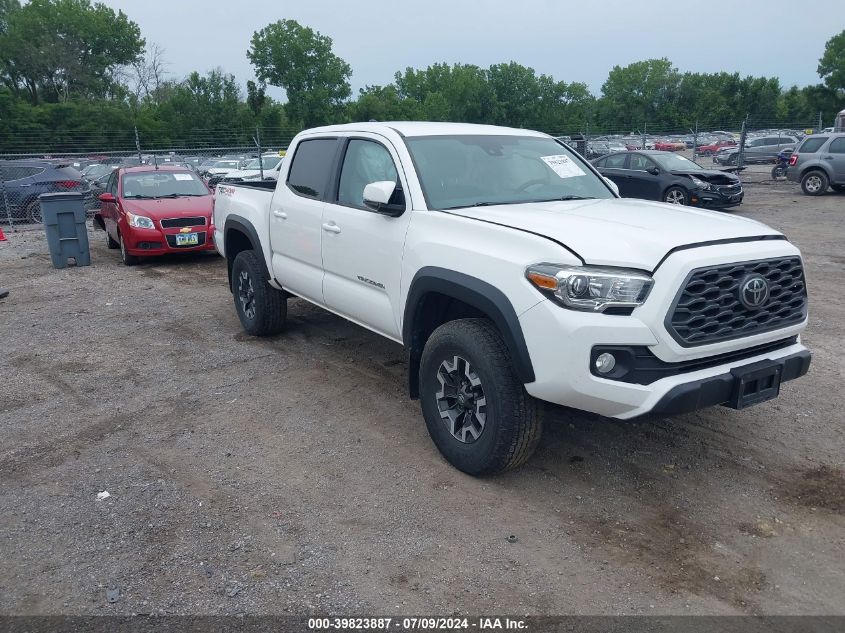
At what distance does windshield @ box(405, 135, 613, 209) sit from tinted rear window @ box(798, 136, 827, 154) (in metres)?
17.0

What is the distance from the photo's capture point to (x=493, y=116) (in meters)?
62.9

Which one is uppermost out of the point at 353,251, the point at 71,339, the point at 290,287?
the point at 353,251

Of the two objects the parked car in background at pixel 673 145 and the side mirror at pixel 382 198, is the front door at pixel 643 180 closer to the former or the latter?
the side mirror at pixel 382 198

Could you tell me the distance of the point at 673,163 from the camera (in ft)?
53.7

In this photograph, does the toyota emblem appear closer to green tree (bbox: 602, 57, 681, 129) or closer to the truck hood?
the truck hood

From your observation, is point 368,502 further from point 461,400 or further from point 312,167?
point 312,167

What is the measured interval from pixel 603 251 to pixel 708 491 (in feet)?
5.09

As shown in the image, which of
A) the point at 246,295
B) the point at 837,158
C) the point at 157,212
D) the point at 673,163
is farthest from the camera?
the point at 837,158

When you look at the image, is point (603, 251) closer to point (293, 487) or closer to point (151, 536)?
point (293, 487)

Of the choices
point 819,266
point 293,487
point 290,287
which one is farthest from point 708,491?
point 819,266

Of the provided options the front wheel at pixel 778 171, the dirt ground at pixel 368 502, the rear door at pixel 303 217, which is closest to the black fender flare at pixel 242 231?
the rear door at pixel 303 217

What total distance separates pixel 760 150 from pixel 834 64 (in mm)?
50260

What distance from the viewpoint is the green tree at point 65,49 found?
65125 millimetres

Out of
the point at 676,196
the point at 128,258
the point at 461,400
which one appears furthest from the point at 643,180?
the point at 461,400
